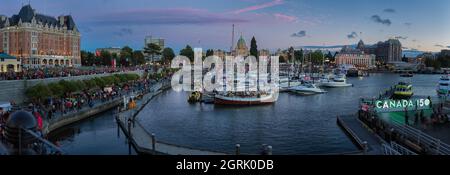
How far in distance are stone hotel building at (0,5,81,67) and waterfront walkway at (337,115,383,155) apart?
223 ft

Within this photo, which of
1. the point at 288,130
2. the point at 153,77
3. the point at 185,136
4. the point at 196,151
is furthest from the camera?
the point at 153,77

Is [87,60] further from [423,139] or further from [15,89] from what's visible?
[423,139]

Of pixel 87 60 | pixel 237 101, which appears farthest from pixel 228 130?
pixel 87 60

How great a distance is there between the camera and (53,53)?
93500 mm

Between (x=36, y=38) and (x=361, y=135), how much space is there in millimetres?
78980

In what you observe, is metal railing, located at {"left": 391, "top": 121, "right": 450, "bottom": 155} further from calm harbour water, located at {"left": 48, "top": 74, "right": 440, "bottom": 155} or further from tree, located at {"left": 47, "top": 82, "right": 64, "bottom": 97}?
tree, located at {"left": 47, "top": 82, "right": 64, "bottom": 97}

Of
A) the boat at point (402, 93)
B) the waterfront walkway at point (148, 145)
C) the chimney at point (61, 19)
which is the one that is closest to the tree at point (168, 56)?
the chimney at point (61, 19)

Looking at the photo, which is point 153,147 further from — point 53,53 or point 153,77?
point 53,53

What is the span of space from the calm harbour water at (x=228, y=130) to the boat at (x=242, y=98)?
55.0 inches

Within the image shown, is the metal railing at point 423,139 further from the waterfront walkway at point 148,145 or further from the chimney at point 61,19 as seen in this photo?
the chimney at point 61,19

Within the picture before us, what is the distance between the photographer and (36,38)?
86500mm

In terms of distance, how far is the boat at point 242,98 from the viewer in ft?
143
